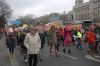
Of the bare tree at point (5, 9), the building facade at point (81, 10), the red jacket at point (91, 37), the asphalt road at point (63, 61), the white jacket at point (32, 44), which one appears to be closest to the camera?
the white jacket at point (32, 44)

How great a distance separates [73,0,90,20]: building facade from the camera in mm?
146375

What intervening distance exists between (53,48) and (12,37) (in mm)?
2496

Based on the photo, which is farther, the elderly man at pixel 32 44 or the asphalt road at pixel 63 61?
the asphalt road at pixel 63 61

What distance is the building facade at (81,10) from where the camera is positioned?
146375mm

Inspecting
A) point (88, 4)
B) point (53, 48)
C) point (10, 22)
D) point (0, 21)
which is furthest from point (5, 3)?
point (53, 48)

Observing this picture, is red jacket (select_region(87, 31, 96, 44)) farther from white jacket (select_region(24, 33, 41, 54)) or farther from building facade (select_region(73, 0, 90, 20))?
building facade (select_region(73, 0, 90, 20))

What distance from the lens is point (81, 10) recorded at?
6053 inches

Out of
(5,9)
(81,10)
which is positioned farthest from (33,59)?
(81,10)

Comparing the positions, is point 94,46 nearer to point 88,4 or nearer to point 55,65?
point 55,65

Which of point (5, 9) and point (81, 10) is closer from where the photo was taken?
point (5, 9)

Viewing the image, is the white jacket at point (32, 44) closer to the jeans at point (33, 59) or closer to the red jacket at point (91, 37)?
the jeans at point (33, 59)

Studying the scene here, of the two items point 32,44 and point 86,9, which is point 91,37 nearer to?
point 32,44

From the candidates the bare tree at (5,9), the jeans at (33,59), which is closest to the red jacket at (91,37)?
the jeans at (33,59)

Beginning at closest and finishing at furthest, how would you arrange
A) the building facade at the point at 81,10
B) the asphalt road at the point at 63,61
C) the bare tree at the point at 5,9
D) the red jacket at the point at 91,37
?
the asphalt road at the point at 63,61 → the red jacket at the point at 91,37 → the bare tree at the point at 5,9 → the building facade at the point at 81,10
